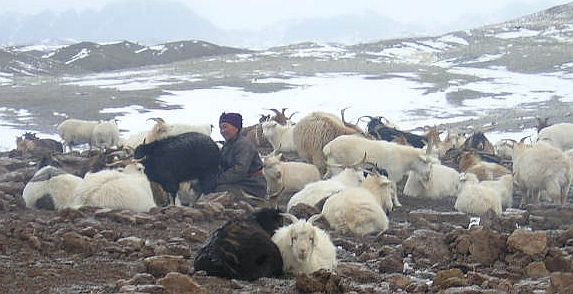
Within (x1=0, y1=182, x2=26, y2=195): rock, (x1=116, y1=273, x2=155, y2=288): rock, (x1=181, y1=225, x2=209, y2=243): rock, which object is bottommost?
(x1=0, y1=182, x2=26, y2=195): rock

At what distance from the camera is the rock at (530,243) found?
6.76m

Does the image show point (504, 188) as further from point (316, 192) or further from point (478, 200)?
point (316, 192)

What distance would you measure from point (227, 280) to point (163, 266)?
48 centimetres

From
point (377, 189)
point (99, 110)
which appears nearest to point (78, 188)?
point (377, 189)

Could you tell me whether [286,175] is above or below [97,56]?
above

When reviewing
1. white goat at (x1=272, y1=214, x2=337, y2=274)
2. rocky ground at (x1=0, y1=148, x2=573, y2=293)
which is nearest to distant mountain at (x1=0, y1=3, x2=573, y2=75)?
rocky ground at (x1=0, y1=148, x2=573, y2=293)

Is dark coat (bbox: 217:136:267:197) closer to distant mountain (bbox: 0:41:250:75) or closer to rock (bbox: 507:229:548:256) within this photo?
rock (bbox: 507:229:548:256)

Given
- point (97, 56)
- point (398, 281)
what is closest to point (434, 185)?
point (398, 281)

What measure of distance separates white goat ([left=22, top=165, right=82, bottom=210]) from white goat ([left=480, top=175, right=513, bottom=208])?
5.57m

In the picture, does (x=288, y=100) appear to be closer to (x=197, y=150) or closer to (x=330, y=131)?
(x=330, y=131)

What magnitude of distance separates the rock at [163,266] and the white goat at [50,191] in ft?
13.5

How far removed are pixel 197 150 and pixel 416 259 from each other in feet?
14.1

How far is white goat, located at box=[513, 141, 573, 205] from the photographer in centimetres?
1109

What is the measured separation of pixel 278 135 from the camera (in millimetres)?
16156
